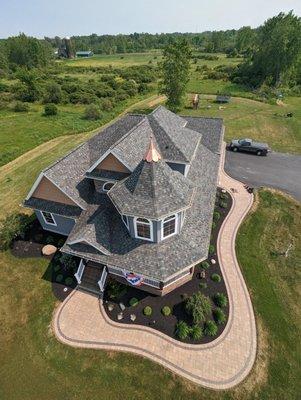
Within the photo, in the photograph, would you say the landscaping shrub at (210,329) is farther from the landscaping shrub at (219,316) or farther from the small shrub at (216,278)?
the small shrub at (216,278)

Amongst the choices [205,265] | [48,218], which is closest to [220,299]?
[205,265]

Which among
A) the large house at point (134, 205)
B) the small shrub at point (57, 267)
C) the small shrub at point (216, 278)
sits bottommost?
the small shrub at point (57, 267)

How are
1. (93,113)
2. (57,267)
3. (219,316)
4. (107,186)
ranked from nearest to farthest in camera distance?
(219,316), (107,186), (57,267), (93,113)

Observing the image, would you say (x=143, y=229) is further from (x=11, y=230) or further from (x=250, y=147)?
(x=250, y=147)

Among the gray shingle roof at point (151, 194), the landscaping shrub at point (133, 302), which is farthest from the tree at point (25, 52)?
the landscaping shrub at point (133, 302)

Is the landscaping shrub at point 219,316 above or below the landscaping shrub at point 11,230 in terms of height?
below

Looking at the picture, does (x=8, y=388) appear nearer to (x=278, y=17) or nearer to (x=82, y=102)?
(x=82, y=102)
